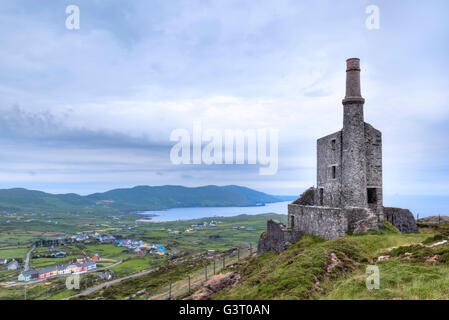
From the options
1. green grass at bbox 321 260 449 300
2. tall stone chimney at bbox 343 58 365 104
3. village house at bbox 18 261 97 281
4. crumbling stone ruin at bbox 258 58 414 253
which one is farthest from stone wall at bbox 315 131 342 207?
village house at bbox 18 261 97 281

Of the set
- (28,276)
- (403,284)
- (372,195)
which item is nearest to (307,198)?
(372,195)

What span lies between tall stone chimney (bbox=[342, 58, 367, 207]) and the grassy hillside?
7943mm

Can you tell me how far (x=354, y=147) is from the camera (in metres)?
28.8

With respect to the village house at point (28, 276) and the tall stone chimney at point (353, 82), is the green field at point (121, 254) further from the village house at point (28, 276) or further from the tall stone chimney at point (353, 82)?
the tall stone chimney at point (353, 82)

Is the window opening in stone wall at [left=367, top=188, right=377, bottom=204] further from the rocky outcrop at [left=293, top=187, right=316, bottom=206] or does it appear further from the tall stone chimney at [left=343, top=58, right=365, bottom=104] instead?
the tall stone chimney at [left=343, top=58, right=365, bottom=104]

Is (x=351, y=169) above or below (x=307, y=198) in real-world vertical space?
above

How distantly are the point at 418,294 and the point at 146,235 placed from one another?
17322cm

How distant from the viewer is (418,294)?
35.1 feet

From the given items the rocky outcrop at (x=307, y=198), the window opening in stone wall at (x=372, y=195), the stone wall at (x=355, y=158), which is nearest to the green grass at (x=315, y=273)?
the stone wall at (x=355, y=158)

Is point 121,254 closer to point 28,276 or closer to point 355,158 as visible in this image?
point 28,276

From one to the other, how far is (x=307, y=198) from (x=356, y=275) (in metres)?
22.0
